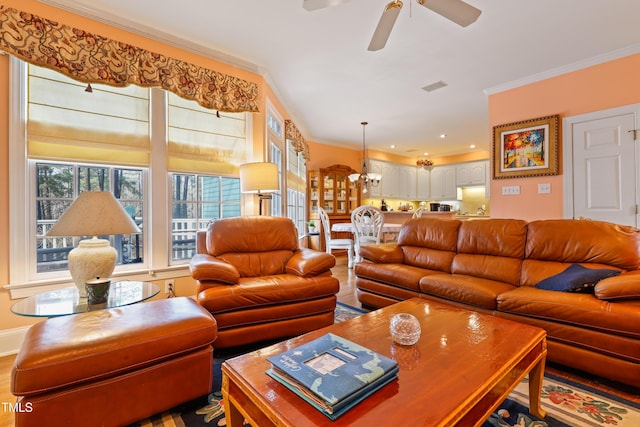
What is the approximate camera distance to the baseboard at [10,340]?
213 centimetres

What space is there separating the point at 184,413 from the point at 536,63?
4646 millimetres

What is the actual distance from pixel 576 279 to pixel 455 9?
1974 mm

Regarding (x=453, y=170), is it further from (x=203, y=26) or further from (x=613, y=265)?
(x=203, y=26)

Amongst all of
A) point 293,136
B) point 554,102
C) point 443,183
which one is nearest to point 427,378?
point 554,102

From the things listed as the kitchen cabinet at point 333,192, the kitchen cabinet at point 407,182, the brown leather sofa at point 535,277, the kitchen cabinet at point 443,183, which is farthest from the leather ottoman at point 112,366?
the kitchen cabinet at point 443,183

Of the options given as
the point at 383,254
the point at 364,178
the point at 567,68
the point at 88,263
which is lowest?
the point at 383,254

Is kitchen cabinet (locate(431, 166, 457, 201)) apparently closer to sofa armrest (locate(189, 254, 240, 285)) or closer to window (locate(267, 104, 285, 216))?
window (locate(267, 104, 285, 216))

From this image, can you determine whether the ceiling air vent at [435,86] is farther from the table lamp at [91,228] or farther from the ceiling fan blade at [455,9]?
the table lamp at [91,228]

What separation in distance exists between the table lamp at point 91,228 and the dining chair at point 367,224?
137 inches

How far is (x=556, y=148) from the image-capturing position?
3582 millimetres

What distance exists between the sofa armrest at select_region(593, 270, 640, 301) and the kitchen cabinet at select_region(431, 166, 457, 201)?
677 cm

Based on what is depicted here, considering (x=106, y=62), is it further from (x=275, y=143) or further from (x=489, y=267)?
(x=489, y=267)

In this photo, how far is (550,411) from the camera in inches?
56.5

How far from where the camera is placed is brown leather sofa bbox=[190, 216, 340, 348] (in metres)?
2.03
